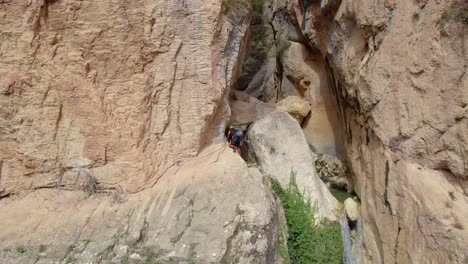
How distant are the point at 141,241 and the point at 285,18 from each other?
35.1 feet

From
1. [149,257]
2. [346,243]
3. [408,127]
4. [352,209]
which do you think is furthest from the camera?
[352,209]

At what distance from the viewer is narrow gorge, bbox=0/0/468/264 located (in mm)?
5031

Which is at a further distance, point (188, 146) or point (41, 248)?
point (188, 146)

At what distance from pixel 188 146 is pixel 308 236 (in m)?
3.03

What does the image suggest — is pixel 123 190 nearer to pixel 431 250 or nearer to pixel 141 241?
pixel 141 241

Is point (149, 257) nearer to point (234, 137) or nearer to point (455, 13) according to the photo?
point (234, 137)

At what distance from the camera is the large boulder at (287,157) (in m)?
7.09

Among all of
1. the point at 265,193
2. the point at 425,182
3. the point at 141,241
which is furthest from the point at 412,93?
the point at 141,241

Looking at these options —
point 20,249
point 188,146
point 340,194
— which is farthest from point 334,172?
point 20,249

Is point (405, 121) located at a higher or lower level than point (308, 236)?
higher

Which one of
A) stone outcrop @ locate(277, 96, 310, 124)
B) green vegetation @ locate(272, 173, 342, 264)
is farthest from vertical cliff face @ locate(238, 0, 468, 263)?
stone outcrop @ locate(277, 96, 310, 124)

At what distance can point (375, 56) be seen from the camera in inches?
267

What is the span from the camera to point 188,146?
621 centimetres

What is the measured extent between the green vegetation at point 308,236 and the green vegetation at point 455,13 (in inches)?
160
